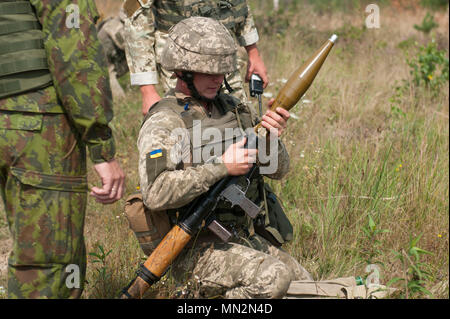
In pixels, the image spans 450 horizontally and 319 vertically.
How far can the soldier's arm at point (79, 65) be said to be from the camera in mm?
2113

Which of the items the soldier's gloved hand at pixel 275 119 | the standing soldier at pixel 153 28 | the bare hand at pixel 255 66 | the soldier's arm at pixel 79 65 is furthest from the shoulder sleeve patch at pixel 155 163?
the bare hand at pixel 255 66

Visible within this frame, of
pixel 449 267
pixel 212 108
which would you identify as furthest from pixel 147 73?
pixel 449 267

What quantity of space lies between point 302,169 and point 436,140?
54.0 inches

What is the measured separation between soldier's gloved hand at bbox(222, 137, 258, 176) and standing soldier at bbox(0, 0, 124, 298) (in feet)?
2.10

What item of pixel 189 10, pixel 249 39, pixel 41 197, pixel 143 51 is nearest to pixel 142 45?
pixel 143 51

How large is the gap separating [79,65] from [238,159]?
3.14 feet

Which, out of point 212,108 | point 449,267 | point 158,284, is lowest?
point 449,267

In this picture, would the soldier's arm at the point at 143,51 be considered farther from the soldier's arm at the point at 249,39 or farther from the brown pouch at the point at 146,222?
the brown pouch at the point at 146,222

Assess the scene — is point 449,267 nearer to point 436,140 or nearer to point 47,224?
point 436,140

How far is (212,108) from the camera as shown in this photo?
10.1ft

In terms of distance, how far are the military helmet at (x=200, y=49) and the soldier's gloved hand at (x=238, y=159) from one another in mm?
410

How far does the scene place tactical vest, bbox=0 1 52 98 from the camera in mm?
2114

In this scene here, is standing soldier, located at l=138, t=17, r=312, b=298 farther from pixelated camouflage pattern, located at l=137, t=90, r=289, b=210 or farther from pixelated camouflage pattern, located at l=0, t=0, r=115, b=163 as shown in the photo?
pixelated camouflage pattern, located at l=0, t=0, r=115, b=163

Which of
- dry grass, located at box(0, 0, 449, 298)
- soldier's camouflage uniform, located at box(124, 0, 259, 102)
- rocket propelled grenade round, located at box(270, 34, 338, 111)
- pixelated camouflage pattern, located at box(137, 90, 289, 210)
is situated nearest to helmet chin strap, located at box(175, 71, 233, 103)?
pixelated camouflage pattern, located at box(137, 90, 289, 210)
